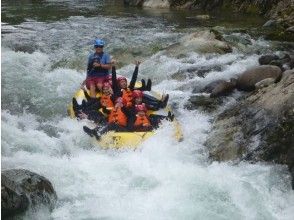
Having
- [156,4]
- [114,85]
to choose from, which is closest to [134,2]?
[156,4]

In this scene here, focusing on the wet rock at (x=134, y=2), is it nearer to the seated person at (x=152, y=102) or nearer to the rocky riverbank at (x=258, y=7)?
the rocky riverbank at (x=258, y=7)

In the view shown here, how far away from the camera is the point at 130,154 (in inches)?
341

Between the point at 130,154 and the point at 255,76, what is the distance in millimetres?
4946

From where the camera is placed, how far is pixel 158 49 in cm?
1709

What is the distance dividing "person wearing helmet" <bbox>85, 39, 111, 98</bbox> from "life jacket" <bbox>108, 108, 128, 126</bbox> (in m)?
1.76

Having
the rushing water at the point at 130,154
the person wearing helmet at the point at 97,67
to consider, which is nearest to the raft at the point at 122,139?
the rushing water at the point at 130,154

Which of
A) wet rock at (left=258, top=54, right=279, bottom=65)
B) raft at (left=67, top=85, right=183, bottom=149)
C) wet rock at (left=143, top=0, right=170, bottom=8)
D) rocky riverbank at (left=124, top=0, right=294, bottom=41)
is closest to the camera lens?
raft at (left=67, top=85, right=183, bottom=149)

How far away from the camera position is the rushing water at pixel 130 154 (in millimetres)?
6941

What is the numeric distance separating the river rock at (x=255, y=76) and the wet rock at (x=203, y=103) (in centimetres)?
89

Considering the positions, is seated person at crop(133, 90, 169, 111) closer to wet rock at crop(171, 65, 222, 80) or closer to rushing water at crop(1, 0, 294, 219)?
rushing water at crop(1, 0, 294, 219)

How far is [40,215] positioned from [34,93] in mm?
6843

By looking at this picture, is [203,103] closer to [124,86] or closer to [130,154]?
[124,86]

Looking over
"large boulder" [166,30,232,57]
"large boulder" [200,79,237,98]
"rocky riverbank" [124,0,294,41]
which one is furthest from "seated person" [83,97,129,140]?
"rocky riverbank" [124,0,294,41]

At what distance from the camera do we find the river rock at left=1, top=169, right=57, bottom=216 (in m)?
6.00
